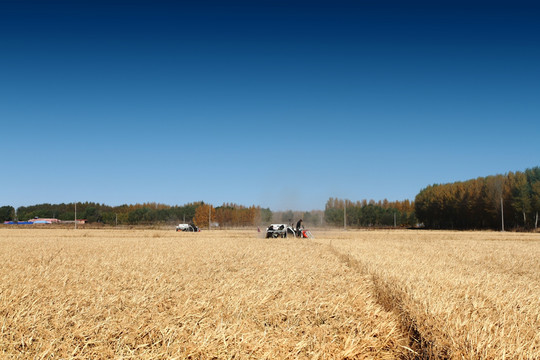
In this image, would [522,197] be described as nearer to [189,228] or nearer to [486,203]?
[486,203]

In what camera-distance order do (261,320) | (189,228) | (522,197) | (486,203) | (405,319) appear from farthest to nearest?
1. (486,203)
2. (522,197)
3. (189,228)
4. (405,319)
5. (261,320)

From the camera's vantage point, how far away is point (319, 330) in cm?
466

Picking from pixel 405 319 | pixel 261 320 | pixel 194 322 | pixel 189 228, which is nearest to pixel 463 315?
pixel 405 319

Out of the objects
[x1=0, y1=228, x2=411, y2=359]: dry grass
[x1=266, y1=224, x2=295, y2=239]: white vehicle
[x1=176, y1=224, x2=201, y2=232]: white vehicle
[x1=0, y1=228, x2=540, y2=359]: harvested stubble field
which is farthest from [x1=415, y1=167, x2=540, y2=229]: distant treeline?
[x1=0, y1=228, x2=411, y2=359]: dry grass

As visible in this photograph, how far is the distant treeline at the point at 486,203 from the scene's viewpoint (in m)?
83.1

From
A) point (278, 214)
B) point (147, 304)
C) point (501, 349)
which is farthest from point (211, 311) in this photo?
point (278, 214)

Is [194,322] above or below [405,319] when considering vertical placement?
above

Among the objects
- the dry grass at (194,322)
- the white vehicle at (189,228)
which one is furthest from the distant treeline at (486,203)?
the dry grass at (194,322)

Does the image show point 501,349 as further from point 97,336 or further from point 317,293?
point 97,336

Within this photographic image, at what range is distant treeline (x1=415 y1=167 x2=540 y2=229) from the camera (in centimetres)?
8306

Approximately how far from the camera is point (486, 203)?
9244cm

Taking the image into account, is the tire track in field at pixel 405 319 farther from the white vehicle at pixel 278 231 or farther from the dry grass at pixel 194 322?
the white vehicle at pixel 278 231

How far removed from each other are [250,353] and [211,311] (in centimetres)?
149

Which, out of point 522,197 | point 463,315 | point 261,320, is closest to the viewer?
point 261,320
